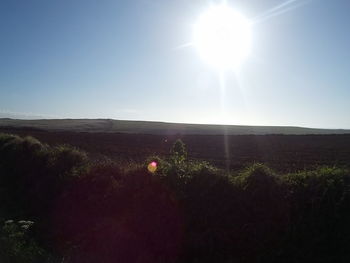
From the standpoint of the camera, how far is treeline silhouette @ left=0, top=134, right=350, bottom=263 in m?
7.91

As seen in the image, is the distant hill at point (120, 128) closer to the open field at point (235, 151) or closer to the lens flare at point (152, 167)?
the open field at point (235, 151)

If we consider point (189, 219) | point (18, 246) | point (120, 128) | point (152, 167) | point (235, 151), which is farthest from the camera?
point (120, 128)

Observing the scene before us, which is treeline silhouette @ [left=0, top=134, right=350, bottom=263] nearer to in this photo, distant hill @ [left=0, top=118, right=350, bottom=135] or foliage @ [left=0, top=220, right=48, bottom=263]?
foliage @ [left=0, top=220, right=48, bottom=263]

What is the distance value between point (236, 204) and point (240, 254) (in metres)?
1.38

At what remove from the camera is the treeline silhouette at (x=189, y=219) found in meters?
7.91

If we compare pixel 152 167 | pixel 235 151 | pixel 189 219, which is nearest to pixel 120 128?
pixel 235 151

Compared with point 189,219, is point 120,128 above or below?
above

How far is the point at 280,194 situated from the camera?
891cm

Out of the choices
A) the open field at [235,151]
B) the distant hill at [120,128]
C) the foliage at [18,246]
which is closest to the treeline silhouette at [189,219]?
the foliage at [18,246]

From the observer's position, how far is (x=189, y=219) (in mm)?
9055

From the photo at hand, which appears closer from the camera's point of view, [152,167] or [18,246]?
[18,246]

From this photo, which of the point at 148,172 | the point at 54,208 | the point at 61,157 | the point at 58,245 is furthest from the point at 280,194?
the point at 61,157

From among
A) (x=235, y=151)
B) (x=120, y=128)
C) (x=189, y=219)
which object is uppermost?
(x=120, y=128)

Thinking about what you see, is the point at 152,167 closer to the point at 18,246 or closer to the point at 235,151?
the point at 18,246
